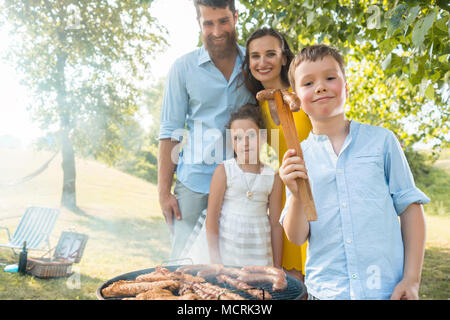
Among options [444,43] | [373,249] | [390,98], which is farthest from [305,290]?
[390,98]

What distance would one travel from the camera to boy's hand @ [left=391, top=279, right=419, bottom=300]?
1.30m

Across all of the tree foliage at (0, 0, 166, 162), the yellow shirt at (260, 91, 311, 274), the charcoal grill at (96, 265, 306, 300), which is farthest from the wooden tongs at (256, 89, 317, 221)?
the tree foliage at (0, 0, 166, 162)

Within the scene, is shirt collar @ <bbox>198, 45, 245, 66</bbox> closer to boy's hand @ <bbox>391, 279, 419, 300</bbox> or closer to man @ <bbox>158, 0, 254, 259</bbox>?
man @ <bbox>158, 0, 254, 259</bbox>

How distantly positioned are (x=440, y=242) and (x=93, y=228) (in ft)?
30.3

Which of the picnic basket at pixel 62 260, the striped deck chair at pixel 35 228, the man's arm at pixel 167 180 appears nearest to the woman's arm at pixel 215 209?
the man's arm at pixel 167 180

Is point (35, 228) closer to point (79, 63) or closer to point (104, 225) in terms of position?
point (104, 225)

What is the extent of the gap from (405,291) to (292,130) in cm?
69

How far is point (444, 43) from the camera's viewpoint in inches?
85.7

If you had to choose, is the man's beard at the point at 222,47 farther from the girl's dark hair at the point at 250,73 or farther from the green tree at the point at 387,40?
the green tree at the point at 387,40

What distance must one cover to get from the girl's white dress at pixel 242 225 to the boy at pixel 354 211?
0.66 m

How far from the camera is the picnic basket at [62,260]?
248 inches

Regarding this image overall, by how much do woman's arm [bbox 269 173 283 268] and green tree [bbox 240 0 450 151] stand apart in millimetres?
946

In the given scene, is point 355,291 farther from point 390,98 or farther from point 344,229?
point 390,98

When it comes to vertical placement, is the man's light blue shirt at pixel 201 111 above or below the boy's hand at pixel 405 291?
above
